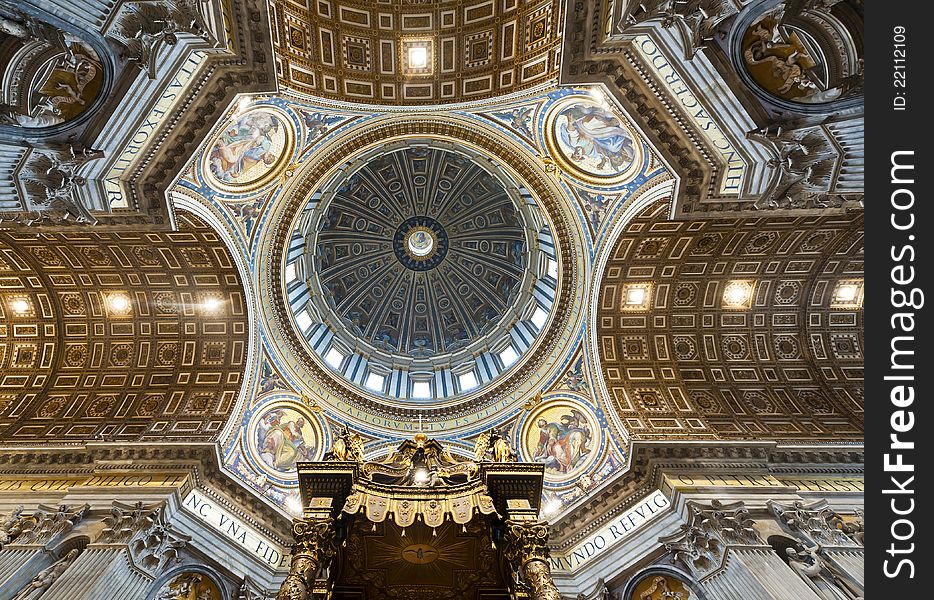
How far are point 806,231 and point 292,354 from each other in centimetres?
1807

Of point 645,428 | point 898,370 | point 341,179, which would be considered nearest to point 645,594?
point 645,428

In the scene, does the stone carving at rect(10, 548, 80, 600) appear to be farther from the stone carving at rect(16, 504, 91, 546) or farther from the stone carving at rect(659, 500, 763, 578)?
the stone carving at rect(659, 500, 763, 578)

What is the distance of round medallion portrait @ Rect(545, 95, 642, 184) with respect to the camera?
14.2 m

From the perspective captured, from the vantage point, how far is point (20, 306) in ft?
51.6

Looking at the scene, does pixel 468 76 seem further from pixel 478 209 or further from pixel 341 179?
pixel 478 209

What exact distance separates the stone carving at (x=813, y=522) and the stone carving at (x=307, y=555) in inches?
398

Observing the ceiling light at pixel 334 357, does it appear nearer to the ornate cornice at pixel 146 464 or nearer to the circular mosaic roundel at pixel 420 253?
the circular mosaic roundel at pixel 420 253

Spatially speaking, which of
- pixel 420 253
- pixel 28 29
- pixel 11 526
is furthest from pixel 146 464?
pixel 420 253

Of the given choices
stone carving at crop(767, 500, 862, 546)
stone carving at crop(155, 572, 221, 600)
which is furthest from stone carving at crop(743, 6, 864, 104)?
stone carving at crop(155, 572, 221, 600)

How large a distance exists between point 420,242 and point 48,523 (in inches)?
750

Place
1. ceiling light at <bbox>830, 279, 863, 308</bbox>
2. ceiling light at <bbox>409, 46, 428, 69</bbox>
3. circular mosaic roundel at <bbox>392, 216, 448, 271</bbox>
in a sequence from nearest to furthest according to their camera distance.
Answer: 1. ceiling light at <bbox>409, 46, 428, 69</bbox>
2. ceiling light at <bbox>830, 279, 863, 308</bbox>
3. circular mosaic roundel at <bbox>392, 216, 448, 271</bbox>

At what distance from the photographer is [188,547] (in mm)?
11617

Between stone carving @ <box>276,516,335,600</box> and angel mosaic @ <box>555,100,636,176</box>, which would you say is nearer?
stone carving @ <box>276,516,335,600</box>

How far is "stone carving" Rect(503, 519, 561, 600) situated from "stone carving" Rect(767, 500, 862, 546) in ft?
18.8
